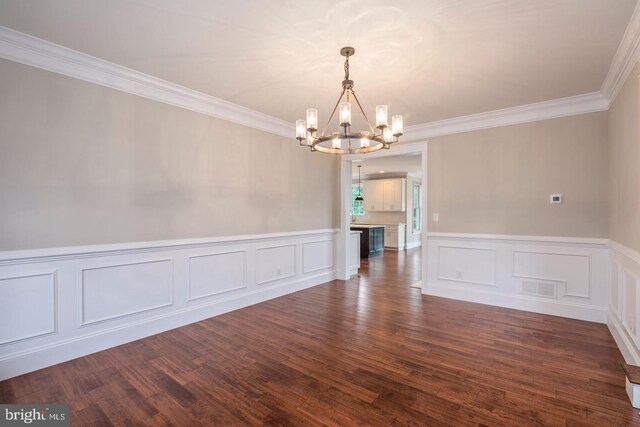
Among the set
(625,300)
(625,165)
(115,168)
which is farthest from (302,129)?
(625,300)

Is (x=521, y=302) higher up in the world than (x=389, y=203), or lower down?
lower down

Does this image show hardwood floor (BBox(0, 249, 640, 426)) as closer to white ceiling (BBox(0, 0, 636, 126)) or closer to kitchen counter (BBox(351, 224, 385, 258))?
white ceiling (BBox(0, 0, 636, 126))

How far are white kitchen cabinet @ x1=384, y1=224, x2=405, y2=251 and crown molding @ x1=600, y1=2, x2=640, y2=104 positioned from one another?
7171 millimetres

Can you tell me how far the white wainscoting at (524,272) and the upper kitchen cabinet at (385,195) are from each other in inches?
222

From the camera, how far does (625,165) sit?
2881mm

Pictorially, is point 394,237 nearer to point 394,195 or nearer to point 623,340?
point 394,195

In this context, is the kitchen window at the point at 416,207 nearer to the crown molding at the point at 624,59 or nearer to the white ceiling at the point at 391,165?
the white ceiling at the point at 391,165

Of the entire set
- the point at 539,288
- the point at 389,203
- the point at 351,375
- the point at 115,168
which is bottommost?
the point at 351,375

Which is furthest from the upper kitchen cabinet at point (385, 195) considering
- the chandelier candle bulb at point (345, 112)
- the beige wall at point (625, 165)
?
the chandelier candle bulb at point (345, 112)

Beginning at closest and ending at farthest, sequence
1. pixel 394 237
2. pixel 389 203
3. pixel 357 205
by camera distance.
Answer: pixel 394 237 < pixel 389 203 < pixel 357 205

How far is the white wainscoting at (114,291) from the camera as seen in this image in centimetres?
254

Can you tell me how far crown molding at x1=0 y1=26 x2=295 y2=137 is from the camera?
8.22 feet

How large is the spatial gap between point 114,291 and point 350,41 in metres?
3.21

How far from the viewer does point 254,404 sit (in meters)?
2.15
